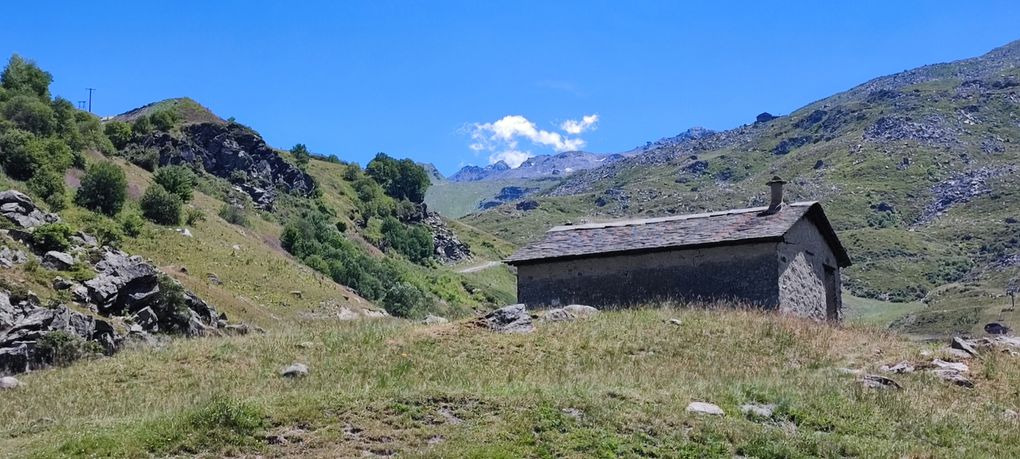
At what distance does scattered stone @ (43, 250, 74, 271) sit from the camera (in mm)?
32219

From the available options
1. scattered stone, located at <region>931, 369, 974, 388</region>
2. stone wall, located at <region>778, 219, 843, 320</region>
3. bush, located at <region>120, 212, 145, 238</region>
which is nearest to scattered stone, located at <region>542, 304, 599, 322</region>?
stone wall, located at <region>778, 219, 843, 320</region>

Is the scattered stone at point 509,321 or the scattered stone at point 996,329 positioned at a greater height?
the scattered stone at point 509,321

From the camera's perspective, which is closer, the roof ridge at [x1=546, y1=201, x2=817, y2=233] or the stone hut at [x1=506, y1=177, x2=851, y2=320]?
the stone hut at [x1=506, y1=177, x2=851, y2=320]

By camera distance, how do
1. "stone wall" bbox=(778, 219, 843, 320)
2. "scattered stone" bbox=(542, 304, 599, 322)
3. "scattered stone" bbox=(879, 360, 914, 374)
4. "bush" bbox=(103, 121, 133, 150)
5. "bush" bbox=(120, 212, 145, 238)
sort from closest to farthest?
"scattered stone" bbox=(879, 360, 914, 374) < "scattered stone" bbox=(542, 304, 599, 322) < "stone wall" bbox=(778, 219, 843, 320) < "bush" bbox=(120, 212, 145, 238) < "bush" bbox=(103, 121, 133, 150)

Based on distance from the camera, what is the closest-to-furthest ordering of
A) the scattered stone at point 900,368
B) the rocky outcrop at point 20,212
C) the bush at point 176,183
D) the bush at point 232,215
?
the scattered stone at point 900,368 < the rocky outcrop at point 20,212 < the bush at point 176,183 < the bush at point 232,215

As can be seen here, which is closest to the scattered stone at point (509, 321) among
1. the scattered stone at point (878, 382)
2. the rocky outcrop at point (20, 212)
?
the scattered stone at point (878, 382)

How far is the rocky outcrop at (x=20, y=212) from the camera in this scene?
120 feet

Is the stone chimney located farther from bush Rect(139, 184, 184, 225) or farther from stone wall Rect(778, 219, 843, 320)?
bush Rect(139, 184, 184, 225)

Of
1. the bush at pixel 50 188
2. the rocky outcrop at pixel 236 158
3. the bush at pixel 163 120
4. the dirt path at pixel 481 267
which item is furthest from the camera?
the dirt path at pixel 481 267

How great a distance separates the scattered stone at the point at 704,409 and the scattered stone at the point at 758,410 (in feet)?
1.56

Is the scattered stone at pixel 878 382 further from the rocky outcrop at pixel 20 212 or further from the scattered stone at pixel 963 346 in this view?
the rocky outcrop at pixel 20 212

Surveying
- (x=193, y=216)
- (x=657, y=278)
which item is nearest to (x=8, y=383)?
(x=657, y=278)

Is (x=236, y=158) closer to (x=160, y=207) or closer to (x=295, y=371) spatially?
(x=160, y=207)

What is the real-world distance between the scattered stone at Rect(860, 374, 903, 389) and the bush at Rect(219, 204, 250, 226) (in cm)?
6058
